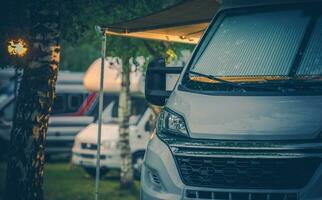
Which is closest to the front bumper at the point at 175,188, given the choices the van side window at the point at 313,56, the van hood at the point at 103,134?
the van side window at the point at 313,56

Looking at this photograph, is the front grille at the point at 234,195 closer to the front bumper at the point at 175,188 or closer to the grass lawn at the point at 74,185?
the front bumper at the point at 175,188

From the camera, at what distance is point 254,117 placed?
5.79 m

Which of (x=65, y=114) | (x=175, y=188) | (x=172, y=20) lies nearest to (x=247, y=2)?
(x=175, y=188)

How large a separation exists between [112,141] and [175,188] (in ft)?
32.7

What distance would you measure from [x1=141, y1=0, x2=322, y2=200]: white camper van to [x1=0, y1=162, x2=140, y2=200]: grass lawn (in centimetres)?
722

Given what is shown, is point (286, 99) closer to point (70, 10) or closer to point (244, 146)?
point (244, 146)

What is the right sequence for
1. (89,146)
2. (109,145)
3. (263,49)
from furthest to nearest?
(89,146)
(109,145)
(263,49)

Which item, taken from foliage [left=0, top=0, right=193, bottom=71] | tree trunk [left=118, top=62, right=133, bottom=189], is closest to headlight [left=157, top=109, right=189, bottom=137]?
foliage [left=0, top=0, right=193, bottom=71]

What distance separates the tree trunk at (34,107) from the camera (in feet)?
30.0

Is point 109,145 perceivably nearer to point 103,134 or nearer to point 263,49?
point 103,134

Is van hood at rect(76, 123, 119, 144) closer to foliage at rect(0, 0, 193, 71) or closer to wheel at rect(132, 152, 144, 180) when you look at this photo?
wheel at rect(132, 152, 144, 180)

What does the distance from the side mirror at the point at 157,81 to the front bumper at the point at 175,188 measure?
0.53m

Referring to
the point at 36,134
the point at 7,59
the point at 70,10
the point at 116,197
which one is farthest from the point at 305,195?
the point at 116,197

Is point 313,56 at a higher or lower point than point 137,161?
higher
